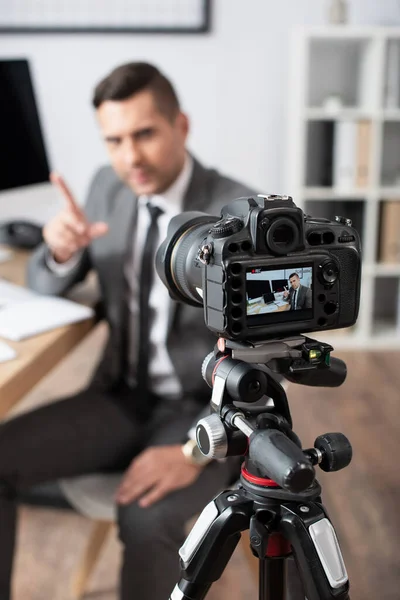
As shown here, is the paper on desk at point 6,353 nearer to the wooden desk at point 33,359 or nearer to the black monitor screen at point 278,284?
the wooden desk at point 33,359

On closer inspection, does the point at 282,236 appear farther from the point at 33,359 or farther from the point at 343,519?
the point at 343,519

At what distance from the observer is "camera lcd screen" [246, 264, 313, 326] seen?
66 cm

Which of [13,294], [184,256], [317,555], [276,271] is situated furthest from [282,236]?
[13,294]

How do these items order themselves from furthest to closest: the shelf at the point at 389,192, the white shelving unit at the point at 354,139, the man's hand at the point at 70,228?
the shelf at the point at 389,192 < the white shelving unit at the point at 354,139 < the man's hand at the point at 70,228

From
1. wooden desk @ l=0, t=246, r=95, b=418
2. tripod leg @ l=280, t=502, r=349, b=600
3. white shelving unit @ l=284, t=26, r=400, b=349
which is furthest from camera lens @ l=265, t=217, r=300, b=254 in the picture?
white shelving unit @ l=284, t=26, r=400, b=349

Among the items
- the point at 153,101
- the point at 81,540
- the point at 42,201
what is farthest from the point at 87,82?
the point at 81,540

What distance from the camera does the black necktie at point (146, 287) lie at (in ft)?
5.16

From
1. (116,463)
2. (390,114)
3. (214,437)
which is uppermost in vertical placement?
(214,437)

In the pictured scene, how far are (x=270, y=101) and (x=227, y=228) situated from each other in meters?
2.67

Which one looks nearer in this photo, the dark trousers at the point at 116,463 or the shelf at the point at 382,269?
the dark trousers at the point at 116,463

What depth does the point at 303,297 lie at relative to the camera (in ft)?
2.25

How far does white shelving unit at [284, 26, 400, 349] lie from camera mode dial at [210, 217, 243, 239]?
8.15 feet

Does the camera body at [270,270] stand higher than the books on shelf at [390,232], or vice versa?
the camera body at [270,270]

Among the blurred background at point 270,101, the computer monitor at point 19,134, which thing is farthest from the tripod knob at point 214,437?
the blurred background at point 270,101
